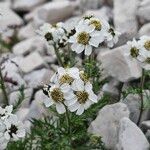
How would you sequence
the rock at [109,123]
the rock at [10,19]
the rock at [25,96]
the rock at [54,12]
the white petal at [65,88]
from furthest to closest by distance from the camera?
the rock at [10,19] < the rock at [54,12] < the rock at [25,96] < the rock at [109,123] < the white petal at [65,88]

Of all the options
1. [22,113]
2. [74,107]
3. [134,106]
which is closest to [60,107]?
[74,107]

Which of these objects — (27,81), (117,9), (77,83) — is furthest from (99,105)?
(117,9)

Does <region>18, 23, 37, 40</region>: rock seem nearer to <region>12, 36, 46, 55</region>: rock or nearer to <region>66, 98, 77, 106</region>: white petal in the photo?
<region>12, 36, 46, 55</region>: rock

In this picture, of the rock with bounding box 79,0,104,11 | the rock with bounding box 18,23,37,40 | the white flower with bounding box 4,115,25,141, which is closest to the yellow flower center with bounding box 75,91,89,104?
the white flower with bounding box 4,115,25,141

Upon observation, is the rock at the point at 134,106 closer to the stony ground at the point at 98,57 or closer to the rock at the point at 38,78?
the stony ground at the point at 98,57

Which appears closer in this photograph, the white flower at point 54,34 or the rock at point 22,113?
the white flower at point 54,34

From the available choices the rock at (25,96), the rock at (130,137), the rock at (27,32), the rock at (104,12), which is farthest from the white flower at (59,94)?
the rock at (27,32)
